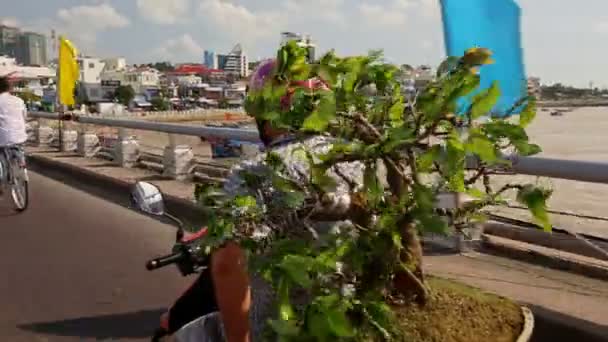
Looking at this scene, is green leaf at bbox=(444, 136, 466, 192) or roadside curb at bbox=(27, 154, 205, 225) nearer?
green leaf at bbox=(444, 136, 466, 192)

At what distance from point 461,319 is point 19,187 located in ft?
25.2

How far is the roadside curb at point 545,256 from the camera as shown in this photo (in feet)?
13.0

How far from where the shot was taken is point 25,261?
18.9 feet

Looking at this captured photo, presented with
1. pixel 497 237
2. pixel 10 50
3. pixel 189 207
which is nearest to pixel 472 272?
pixel 497 237

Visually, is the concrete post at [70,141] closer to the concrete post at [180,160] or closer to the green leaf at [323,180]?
the concrete post at [180,160]

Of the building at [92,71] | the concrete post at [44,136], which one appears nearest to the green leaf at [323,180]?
the concrete post at [44,136]

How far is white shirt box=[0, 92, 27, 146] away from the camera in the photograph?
808 cm

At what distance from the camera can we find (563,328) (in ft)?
10.3

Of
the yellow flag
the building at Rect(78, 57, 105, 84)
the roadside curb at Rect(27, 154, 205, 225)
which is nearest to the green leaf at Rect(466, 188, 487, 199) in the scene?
the roadside curb at Rect(27, 154, 205, 225)

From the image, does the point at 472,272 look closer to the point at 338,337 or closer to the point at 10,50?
the point at 338,337

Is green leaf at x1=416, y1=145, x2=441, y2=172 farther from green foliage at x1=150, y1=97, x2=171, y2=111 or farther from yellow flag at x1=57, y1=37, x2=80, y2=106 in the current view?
green foliage at x1=150, y1=97, x2=171, y2=111

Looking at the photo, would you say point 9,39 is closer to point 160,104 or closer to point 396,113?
point 160,104

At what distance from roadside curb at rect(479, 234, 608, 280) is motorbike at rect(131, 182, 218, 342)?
244 cm

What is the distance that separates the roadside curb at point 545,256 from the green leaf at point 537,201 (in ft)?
9.11
